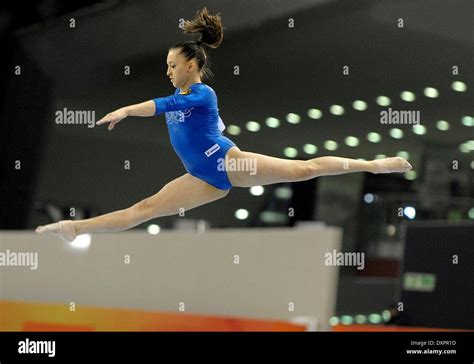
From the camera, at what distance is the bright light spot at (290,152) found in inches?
315

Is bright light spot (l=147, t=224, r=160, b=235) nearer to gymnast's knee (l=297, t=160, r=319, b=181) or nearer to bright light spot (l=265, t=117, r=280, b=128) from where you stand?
bright light spot (l=265, t=117, r=280, b=128)

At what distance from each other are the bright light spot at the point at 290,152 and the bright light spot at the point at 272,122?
24 cm

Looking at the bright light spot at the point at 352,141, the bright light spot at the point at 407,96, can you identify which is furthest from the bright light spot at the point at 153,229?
the bright light spot at the point at 407,96

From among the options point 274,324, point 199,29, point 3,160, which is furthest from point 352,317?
point 199,29

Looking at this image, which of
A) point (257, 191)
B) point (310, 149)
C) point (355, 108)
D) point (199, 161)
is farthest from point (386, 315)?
point (199, 161)

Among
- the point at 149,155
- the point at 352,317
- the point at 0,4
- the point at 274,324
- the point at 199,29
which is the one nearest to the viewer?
the point at 199,29

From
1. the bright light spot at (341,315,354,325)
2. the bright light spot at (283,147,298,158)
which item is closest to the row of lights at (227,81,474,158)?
the bright light spot at (283,147,298,158)

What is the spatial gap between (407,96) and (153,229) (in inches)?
112

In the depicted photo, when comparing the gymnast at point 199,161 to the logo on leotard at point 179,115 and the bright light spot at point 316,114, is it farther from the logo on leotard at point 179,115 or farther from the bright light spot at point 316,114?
the bright light spot at point 316,114

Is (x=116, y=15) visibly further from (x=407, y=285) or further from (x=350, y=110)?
(x=407, y=285)

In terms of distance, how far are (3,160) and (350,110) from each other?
3535 mm

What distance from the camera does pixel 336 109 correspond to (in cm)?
872

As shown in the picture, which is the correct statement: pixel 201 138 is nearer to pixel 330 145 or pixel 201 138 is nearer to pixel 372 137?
pixel 330 145

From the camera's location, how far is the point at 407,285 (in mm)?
8531
